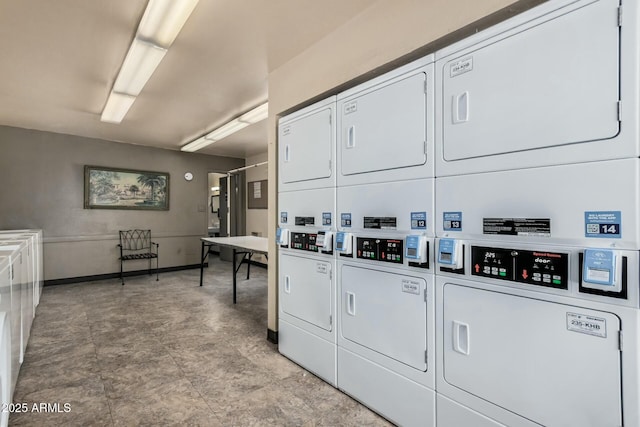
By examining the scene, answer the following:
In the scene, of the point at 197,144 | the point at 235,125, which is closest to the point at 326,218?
the point at 235,125

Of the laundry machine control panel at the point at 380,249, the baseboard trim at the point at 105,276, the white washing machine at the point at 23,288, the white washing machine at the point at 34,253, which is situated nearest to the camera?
the laundry machine control panel at the point at 380,249

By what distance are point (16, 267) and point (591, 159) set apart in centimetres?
330

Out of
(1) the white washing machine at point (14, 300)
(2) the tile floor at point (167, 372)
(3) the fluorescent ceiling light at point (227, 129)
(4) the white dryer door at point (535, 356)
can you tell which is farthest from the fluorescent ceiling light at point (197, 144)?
(4) the white dryer door at point (535, 356)

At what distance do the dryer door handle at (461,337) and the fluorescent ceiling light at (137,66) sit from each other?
2.82 metres

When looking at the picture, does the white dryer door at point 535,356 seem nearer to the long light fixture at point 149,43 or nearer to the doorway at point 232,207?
the long light fixture at point 149,43

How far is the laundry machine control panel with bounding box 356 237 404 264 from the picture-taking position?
1.83 m

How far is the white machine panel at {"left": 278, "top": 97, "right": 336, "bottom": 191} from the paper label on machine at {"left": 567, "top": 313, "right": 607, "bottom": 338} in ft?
4.89

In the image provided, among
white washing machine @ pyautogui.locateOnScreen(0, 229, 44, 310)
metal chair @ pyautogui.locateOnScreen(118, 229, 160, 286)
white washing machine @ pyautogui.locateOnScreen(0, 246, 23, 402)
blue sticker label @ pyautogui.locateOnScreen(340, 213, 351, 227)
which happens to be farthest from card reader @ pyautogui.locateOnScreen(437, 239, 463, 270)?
metal chair @ pyautogui.locateOnScreen(118, 229, 160, 286)

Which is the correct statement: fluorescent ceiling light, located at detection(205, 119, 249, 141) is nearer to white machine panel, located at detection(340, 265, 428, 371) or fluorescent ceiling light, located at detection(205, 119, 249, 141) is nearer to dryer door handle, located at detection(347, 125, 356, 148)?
dryer door handle, located at detection(347, 125, 356, 148)

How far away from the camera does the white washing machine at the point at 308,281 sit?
2.31 m

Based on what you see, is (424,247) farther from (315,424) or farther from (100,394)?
(100,394)

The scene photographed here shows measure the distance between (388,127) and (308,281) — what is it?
1305 millimetres

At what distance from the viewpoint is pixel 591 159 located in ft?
3.85

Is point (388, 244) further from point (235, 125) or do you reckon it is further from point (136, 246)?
point (136, 246)
